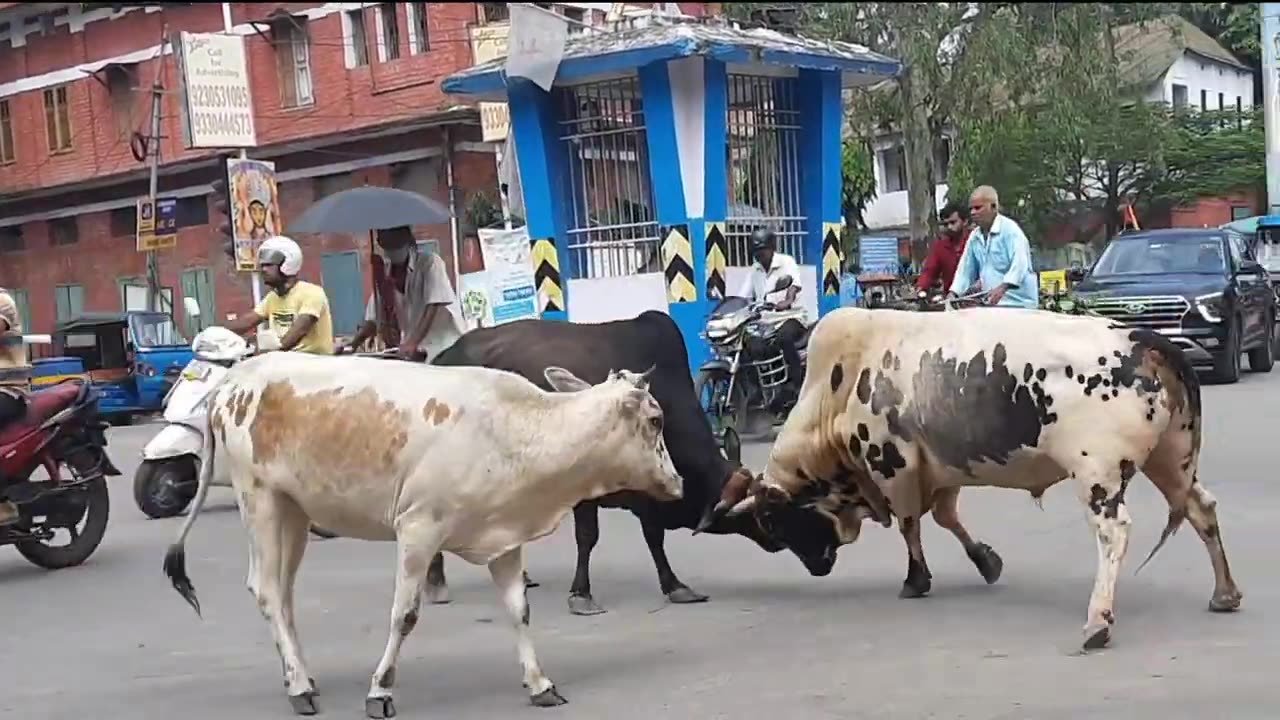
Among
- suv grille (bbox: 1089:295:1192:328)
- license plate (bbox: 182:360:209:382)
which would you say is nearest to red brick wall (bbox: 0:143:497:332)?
suv grille (bbox: 1089:295:1192:328)

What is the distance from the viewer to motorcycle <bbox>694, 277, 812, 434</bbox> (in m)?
13.1

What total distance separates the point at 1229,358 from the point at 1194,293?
0.79m

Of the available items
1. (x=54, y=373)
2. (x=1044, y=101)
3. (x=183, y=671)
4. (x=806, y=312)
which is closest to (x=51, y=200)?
(x=54, y=373)

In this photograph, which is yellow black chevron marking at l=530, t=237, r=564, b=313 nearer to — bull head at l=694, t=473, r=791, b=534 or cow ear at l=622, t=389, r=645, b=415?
bull head at l=694, t=473, r=791, b=534

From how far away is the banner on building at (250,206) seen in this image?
25.2m

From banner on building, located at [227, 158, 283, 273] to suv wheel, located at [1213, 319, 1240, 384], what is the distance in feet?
46.8

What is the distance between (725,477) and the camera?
293 inches

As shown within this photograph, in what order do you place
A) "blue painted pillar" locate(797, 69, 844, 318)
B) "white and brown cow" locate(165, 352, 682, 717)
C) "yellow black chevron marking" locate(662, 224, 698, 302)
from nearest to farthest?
1. "white and brown cow" locate(165, 352, 682, 717)
2. "yellow black chevron marking" locate(662, 224, 698, 302)
3. "blue painted pillar" locate(797, 69, 844, 318)

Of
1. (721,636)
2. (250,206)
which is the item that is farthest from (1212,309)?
(250,206)

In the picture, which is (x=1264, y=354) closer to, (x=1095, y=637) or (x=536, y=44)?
(x=536, y=44)

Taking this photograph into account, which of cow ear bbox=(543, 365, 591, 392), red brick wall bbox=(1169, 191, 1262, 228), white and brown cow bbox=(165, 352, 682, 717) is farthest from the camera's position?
red brick wall bbox=(1169, 191, 1262, 228)

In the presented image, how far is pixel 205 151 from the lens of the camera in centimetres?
3120

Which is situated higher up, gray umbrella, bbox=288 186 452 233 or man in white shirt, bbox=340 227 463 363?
gray umbrella, bbox=288 186 452 233

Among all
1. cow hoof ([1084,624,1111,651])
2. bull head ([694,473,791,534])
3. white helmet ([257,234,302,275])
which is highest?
white helmet ([257,234,302,275])
